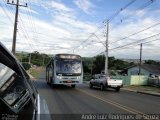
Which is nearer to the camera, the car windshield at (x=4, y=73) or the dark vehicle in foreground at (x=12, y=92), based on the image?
the dark vehicle in foreground at (x=12, y=92)

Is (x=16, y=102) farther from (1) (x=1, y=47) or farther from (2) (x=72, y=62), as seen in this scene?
(2) (x=72, y=62)

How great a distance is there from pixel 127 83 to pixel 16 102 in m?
51.6

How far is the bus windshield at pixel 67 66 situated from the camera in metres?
29.4

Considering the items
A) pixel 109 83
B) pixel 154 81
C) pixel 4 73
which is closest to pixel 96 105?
pixel 4 73

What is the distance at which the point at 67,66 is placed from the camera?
2958cm

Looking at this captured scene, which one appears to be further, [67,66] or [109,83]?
[109,83]

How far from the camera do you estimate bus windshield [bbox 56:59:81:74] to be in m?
29.4

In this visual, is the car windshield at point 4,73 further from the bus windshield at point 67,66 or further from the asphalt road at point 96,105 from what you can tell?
the bus windshield at point 67,66

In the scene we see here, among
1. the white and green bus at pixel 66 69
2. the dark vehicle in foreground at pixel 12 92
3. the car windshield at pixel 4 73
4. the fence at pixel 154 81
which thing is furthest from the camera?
the fence at pixel 154 81

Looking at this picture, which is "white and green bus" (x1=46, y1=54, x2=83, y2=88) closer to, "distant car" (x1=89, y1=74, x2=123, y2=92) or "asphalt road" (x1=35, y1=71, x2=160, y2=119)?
"distant car" (x1=89, y1=74, x2=123, y2=92)

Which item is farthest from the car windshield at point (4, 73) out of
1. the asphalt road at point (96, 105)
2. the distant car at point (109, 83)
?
the distant car at point (109, 83)

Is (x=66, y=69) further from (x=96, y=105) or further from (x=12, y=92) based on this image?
(x=12, y=92)

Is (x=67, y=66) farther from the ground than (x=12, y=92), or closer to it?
farther from the ground

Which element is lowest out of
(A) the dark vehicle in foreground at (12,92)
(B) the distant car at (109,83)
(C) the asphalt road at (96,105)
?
(C) the asphalt road at (96,105)
